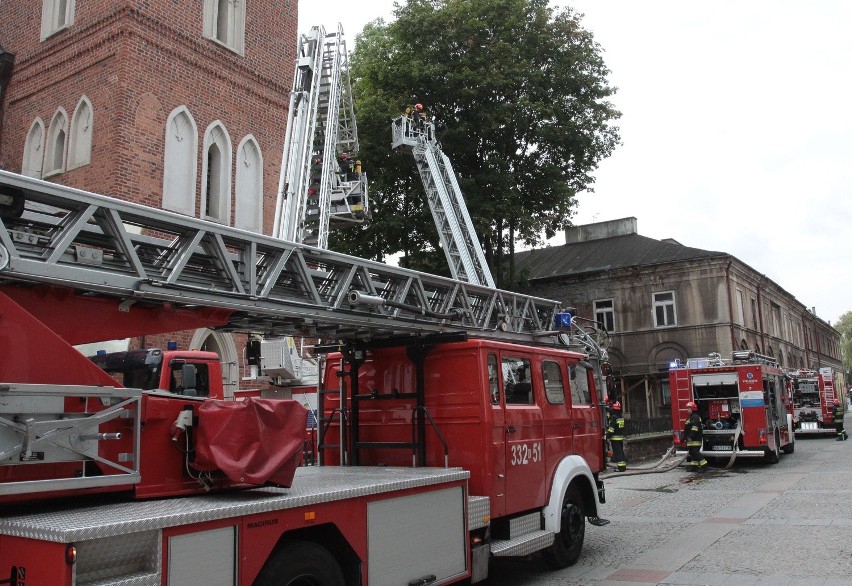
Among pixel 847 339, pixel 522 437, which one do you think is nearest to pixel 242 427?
pixel 522 437

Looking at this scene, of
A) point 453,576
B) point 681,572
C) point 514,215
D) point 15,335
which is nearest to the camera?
point 15,335

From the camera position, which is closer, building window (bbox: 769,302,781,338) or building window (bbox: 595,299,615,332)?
building window (bbox: 595,299,615,332)

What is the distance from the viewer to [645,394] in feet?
113

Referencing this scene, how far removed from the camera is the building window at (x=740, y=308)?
3491 cm

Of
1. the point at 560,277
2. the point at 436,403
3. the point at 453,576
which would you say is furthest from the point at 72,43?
the point at 560,277

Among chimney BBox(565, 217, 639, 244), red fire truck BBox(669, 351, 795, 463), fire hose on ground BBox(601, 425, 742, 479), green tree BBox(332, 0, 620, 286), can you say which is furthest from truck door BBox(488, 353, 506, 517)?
chimney BBox(565, 217, 639, 244)

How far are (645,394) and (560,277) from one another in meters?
7.10

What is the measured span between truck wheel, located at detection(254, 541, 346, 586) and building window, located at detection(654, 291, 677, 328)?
105 feet

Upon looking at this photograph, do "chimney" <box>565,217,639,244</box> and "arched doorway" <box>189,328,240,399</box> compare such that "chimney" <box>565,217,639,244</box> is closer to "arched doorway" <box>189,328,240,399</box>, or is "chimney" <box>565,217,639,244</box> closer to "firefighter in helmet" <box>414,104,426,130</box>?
"firefighter in helmet" <box>414,104,426,130</box>

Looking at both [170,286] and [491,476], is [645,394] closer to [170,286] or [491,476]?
[491,476]

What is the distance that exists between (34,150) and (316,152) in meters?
5.69

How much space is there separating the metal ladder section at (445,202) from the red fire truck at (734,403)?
219 inches

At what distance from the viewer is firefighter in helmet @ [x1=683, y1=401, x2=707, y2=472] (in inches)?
653

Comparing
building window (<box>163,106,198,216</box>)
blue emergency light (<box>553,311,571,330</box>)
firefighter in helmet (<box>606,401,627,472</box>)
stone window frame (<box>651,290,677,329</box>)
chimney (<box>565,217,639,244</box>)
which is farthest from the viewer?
chimney (<box>565,217,639,244</box>)
